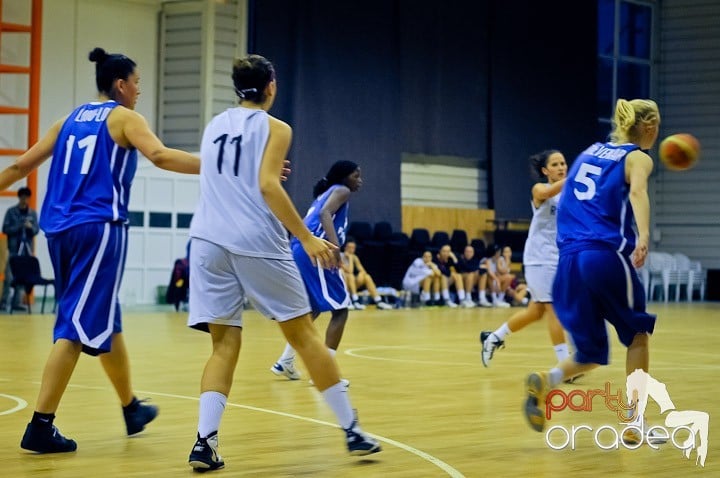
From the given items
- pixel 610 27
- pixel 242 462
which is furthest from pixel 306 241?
pixel 610 27

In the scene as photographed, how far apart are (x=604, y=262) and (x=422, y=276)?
15.5 meters

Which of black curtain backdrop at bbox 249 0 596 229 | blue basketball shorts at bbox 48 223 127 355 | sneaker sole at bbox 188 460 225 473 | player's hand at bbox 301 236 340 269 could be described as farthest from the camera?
black curtain backdrop at bbox 249 0 596 229

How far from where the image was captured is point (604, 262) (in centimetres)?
531

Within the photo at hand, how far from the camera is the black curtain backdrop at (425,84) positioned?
828 inches

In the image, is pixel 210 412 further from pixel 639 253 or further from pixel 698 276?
pixel 698 276

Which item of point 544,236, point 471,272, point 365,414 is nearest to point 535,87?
point 471,272

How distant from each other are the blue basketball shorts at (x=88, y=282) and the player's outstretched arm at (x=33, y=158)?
0.40m

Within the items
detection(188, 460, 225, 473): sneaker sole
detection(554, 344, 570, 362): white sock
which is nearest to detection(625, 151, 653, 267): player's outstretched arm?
detection(188, 460, 225, 473): sneaker sole

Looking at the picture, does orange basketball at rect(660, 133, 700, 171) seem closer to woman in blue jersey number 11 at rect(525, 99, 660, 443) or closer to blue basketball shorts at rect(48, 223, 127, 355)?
woman in blue jersey number 11 at rect(525, 99, 660, 443)

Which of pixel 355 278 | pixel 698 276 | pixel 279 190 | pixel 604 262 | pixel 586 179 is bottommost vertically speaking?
pixel 698 276

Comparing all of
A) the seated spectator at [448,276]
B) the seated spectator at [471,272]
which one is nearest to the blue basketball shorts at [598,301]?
the seated spectator at [448,276]

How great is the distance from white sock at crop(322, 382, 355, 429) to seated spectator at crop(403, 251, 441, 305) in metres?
15.8

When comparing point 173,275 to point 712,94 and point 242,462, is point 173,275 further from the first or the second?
point 712,94

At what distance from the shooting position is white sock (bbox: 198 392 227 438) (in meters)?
4.62
